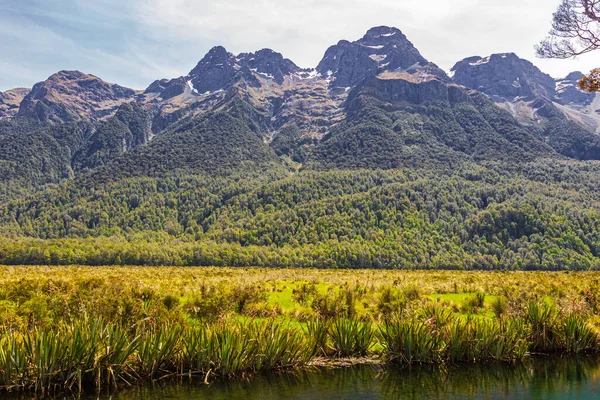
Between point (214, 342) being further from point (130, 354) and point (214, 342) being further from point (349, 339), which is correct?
point (349, 339)

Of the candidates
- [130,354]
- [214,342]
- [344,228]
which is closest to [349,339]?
[214,342]

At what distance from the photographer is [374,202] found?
164 meters

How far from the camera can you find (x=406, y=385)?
10.5 metres

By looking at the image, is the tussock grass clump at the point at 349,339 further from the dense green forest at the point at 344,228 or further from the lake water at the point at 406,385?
the dense green forest at the point at 344,228

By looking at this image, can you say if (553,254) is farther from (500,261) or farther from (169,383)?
(169,383)

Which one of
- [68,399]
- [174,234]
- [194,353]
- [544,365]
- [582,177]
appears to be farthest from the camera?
[582,177]

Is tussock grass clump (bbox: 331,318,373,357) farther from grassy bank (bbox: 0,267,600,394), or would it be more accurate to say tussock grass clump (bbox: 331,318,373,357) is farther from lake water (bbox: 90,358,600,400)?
lake water (bbox: 90,358,600,400)

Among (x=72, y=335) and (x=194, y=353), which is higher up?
(x=72, y=335)

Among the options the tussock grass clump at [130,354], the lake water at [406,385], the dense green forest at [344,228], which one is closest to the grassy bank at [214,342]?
the tussock grass clump at [130,354]

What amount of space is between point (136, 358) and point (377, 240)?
129772 mm

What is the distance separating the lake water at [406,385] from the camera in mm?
9797

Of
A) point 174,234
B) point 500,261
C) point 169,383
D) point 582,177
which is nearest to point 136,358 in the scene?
point 169,383

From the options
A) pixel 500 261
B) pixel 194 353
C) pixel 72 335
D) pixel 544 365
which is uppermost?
pixel 72 335

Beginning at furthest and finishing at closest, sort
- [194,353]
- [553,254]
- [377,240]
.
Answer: [377,240], [553,254], [194,353]
